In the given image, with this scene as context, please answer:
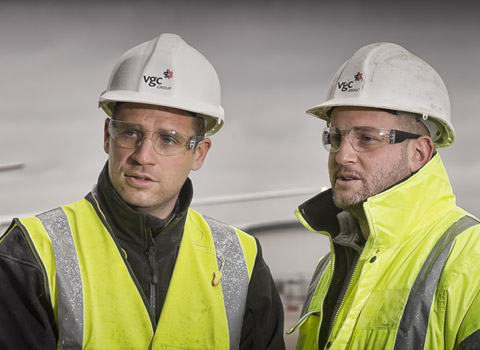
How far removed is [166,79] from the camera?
3398mm

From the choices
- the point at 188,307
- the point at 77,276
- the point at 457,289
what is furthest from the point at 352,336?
the point at 77,276

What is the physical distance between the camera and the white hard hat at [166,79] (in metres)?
3.36

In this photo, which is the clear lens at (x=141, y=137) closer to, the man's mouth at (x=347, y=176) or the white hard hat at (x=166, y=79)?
the white hard hat at (x=166, y=79)

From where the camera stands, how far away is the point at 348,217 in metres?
3.62

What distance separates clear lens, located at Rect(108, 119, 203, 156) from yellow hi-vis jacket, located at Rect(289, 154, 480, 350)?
1026 mm

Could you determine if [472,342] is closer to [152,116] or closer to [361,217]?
[361,217]

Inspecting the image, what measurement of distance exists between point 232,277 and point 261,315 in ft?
0.84

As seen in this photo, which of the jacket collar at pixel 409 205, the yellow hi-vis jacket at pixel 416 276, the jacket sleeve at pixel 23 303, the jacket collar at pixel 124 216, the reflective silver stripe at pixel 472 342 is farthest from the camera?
the jacket collar at pixel 124 216

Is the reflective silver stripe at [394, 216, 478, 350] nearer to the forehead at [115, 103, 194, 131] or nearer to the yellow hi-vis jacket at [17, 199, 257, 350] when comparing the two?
the yellow hi-vis jacket at [17, 199, 257, 350]

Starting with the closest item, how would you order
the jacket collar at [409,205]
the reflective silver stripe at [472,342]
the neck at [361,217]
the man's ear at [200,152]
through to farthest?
the reflective silver stripe at [472,342] < the jacket collar at [409,205] < the neck at [361,217] < the man's ear at [200,152]

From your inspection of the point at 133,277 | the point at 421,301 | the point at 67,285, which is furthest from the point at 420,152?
the point at 67,285

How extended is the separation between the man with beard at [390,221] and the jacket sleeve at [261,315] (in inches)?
6.1

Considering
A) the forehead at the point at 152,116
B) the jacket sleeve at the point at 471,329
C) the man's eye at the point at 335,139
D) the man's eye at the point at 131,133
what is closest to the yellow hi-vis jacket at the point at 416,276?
the jacket sleeve at the point at 471,329

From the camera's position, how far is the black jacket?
2.90 meters
